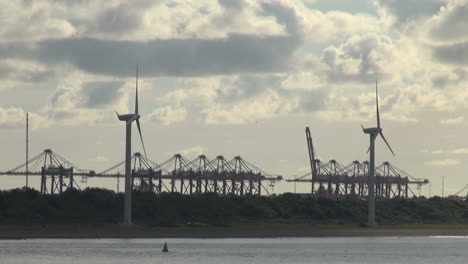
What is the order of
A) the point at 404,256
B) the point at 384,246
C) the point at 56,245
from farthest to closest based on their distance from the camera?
the point at 384,246 < the point at 56,245 < the point at 404,256

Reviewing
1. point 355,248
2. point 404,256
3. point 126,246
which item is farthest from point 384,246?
point 126,246

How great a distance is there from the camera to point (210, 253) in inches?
6781

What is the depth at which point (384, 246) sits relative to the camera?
198250 millimetres

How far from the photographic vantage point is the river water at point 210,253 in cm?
15512

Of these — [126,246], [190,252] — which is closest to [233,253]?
[190,252]

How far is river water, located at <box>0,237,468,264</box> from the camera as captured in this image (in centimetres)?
15512

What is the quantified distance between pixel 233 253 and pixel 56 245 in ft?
91.3

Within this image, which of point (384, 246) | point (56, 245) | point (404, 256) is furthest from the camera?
point (384, 246)

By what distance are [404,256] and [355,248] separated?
19.1 metres

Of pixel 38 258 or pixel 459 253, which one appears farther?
pixel 459 253

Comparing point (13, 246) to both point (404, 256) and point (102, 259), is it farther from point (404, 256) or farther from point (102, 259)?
point (404, 256)

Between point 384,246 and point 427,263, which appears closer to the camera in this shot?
point 427,263

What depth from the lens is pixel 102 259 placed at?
153250 mm

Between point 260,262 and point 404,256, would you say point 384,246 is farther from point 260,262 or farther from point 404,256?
point 260,262
